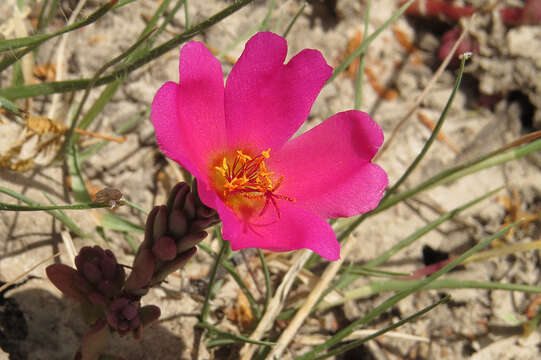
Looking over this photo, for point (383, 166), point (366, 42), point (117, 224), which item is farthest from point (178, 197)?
point (383, 166)

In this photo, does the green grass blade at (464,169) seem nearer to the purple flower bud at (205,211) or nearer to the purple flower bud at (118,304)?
the purple flower bud at (205,211)

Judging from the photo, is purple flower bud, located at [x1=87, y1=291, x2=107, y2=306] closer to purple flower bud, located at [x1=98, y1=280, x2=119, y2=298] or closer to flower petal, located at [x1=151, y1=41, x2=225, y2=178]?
purple flower bud, located at [x1=98, y1=280, x2=119, y2=298]

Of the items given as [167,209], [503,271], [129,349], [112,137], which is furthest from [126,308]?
[503,271]

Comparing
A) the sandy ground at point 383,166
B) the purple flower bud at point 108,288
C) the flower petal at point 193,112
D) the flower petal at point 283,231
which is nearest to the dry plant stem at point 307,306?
the sandy ground at point 383,166

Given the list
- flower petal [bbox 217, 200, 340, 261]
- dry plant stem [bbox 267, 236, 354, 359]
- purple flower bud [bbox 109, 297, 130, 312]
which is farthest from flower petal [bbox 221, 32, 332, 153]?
dry plant stem [bbox 267, 236, 354, 359]

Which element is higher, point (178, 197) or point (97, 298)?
point (178, 197)

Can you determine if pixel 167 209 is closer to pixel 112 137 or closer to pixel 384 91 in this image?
pixel 112 137

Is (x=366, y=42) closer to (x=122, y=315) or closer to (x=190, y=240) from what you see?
(x=190, y=240)
